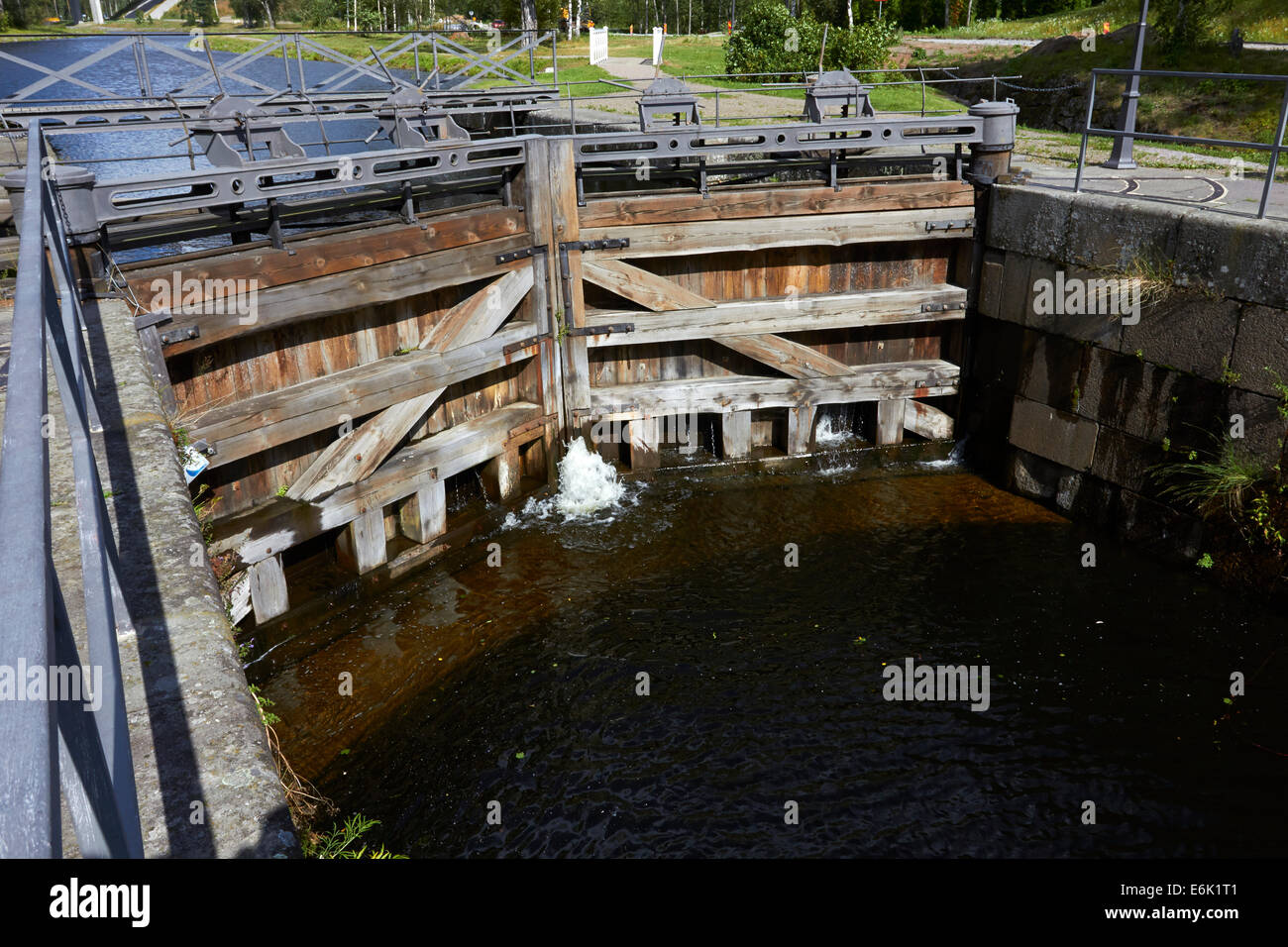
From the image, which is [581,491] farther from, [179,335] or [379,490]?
[179,335]

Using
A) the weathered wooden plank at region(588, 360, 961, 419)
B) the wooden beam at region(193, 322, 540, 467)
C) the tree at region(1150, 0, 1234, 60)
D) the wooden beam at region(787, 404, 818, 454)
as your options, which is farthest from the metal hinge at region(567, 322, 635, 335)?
the tree at region(1150, 0, 1234, 60)

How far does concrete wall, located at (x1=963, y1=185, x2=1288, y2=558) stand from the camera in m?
8.93

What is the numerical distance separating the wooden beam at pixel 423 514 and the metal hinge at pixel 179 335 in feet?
9.42

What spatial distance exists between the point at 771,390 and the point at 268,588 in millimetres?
6162

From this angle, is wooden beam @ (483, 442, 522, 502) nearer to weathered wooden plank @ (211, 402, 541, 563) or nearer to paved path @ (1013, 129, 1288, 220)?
weathered wooden plank @ (211, 402, 541, 563)

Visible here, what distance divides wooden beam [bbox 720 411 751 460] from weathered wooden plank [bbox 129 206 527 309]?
340 centimetres

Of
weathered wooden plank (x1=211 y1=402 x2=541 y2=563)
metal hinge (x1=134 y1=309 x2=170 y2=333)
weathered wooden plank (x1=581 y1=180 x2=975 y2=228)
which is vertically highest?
weathered wooden plank (x1=581 y1=180 x2=975 y2=228)

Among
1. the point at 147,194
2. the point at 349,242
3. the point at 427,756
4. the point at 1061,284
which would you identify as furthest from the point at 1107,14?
the point at 427,756

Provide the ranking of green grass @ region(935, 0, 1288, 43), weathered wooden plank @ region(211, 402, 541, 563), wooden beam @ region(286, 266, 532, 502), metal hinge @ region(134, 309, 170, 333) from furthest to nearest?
green grass @ region(935, 0, 1288, 43)
wooden beam @ region(286, 266, 532, 502)
weathered wooden plank @ region(211, 402, 541, 563)
metal hinge @ region(134, 309, 170, 333)

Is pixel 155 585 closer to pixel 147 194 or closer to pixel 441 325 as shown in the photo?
pixel 441 325

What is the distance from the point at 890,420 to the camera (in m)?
12.4

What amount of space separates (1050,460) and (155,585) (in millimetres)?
9839

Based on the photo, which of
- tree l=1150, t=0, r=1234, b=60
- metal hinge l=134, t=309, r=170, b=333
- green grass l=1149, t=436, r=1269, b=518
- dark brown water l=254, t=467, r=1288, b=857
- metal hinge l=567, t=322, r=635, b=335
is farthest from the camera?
tree l=1150, t=0, r=1234, b=60
